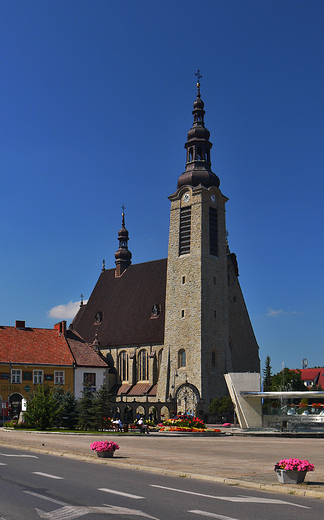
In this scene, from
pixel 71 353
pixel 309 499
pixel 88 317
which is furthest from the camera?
pixel 88 317

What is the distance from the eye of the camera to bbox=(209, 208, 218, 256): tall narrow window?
66875mm

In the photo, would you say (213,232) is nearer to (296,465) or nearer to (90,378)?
(90,378)

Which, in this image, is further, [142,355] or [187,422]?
[142,355]

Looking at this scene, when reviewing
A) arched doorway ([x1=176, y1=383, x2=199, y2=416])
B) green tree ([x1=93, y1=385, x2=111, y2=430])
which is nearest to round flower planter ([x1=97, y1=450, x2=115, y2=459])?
green tree ([x1=93, y1=385, x2=111, y2=430])

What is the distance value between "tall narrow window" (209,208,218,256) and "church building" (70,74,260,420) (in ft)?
0.37

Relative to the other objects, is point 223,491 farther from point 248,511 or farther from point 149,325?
point 149,325

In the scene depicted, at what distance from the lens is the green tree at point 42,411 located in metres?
37.0

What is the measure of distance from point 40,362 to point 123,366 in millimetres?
16924

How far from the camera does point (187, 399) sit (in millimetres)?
61062

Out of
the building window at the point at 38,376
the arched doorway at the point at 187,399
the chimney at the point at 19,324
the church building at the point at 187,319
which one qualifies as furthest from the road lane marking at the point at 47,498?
the chimney at the point at 19,324

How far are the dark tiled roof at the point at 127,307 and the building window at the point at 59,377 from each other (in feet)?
43.5

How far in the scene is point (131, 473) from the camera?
53.1ft

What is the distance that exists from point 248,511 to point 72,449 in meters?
14.5

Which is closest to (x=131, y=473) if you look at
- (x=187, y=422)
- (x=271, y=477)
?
(x=271, y=477)
